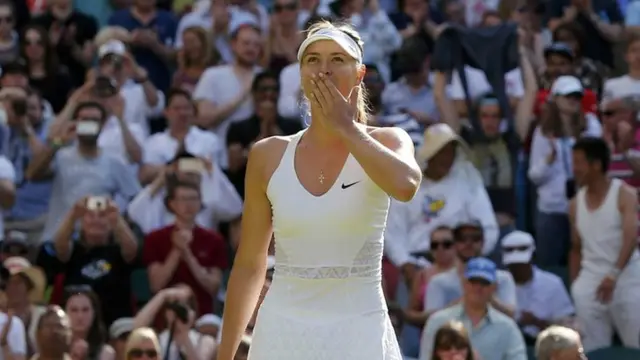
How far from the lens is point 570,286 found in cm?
1079

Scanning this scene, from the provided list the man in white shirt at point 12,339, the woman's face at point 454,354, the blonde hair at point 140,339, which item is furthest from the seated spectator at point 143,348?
the woman's face at point 454,354

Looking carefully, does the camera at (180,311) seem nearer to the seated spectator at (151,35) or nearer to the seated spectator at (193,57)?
the seated spectator at (193,57)

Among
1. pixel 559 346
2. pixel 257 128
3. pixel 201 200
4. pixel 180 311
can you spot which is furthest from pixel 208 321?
pixel 559 346

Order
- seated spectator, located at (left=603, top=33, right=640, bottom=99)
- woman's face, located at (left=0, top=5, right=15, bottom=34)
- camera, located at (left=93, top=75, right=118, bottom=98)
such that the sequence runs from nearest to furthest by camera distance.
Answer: seated spectator, located at (left=603, top=33, right=640, bottom=99)
camera, located at (left=93, top=75, right=118, bottom=98)
woman's face, located at (left=0, top=5, right=15, bottom=34)

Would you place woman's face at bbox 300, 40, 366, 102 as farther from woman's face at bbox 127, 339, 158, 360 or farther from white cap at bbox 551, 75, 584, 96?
white cap at bbox 551, 75, 584, 96

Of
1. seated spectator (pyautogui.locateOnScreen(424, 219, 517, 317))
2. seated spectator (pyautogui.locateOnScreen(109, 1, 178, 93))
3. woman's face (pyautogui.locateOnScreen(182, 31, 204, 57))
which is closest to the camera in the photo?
seated spectator (pyautogui.locateOnScreen(424, 219, 517, 317))

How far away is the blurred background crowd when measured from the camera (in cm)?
1001

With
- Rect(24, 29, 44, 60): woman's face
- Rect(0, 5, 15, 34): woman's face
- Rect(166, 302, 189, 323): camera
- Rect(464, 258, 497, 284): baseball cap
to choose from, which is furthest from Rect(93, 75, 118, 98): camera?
Rect(464, 258, 497, 284): baseball cap

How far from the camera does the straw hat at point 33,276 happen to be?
1029 cm

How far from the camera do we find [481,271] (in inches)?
377

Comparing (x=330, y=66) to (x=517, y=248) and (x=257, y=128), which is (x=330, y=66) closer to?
(x=517, y=248)

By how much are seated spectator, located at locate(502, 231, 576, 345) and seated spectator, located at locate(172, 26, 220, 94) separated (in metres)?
3.51

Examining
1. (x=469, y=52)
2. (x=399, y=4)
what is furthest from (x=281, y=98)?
(x=399, y=4)

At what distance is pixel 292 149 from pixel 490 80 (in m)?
8.07
